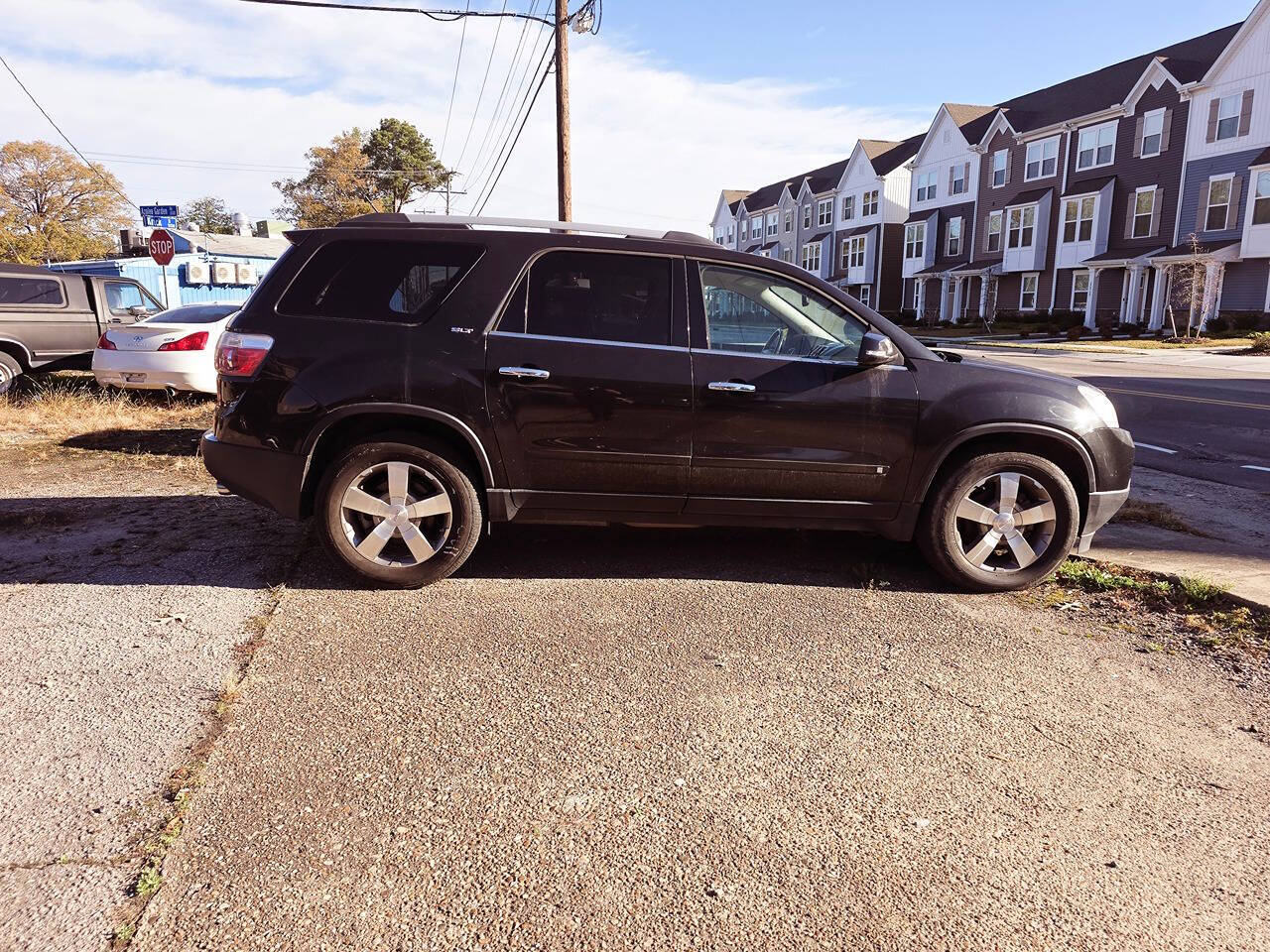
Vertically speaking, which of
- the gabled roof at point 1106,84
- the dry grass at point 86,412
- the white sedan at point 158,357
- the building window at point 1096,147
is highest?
the gabled roof at point 1106,84

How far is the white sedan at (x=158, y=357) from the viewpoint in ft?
35.1

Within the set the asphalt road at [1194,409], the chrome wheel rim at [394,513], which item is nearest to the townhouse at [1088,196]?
the asphalt road at [1194,409]

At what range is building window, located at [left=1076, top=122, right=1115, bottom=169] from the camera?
39.9 m

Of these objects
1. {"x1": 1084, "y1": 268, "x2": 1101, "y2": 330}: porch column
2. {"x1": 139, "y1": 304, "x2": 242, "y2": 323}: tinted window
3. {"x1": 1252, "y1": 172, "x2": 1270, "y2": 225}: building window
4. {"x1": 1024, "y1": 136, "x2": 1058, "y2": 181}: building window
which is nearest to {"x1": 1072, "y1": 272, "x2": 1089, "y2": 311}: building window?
{"x1": 1084, "y1": 268, "x2": 1101, "y2": 330}: porch column

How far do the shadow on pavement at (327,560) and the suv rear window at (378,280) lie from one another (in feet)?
4.94

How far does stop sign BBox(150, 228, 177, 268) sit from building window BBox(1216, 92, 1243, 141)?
3731 centimetres

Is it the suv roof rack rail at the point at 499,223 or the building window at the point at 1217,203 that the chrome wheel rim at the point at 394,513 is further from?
the building window at the point at 1217,203

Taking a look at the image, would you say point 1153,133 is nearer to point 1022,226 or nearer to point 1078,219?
point 1078,219

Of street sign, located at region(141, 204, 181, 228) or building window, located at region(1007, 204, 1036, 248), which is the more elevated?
building window, located at region(1007, 204, 1036, 248)

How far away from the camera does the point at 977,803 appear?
295 cm

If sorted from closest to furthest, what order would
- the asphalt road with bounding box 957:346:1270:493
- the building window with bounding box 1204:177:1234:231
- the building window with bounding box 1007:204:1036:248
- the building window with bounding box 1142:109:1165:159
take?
the asphalt road with bounding box 957:346:1270:493
the building window with bounding box 1204:177:1234:231
the building window with bounding box 1142:109:1165:159
the building window with bounding box 1007:204:1036:248

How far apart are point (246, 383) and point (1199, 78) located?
138 ft

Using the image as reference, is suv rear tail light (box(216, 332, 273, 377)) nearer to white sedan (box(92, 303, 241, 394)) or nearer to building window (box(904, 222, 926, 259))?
white sedan (box(92, 303, 241, 394))

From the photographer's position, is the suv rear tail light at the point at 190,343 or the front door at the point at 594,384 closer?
the front door at the point at 594,384
